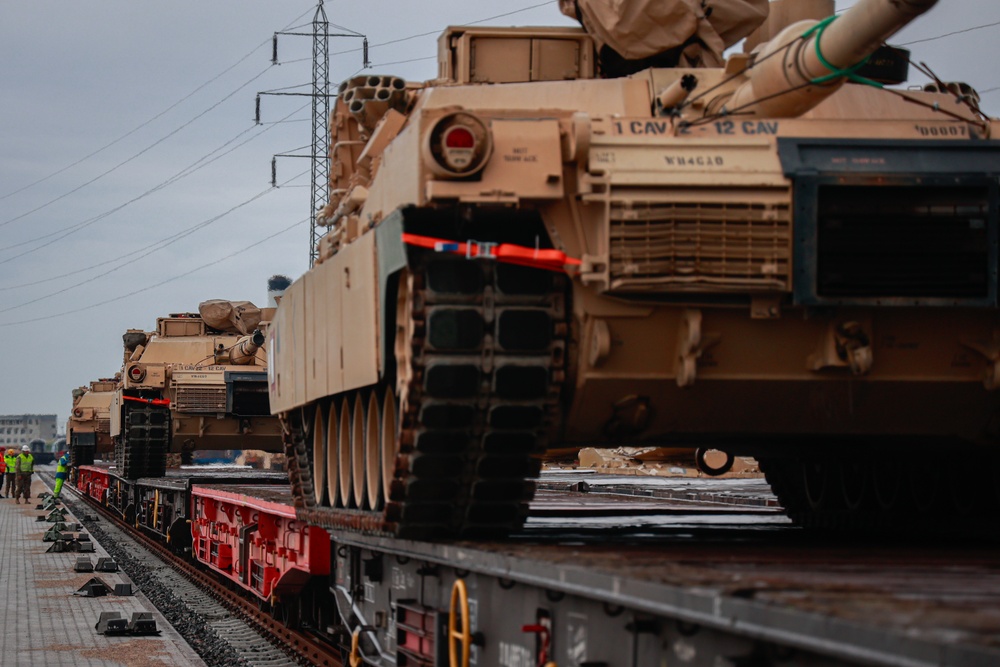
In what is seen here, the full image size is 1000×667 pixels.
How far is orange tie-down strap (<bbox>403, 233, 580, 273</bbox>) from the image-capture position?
7.31 meters

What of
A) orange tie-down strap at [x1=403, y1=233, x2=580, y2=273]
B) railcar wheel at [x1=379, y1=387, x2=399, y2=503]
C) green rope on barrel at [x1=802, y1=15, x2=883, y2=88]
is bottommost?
railcar wheel at [x1=379, y1=387, x2=399, y2=503]

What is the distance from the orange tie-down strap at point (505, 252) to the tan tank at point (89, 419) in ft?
144

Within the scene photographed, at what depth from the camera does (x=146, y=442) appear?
29.5 meters

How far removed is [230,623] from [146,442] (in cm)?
A: 1430

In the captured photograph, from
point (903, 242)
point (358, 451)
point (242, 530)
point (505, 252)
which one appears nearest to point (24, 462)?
point (242, 530)

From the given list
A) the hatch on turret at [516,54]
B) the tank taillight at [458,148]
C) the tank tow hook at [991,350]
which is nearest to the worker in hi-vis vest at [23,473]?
the hatch on turret at [516,54]

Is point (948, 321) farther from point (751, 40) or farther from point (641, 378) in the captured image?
point (751, 40)

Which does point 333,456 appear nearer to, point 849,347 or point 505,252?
point 505,252

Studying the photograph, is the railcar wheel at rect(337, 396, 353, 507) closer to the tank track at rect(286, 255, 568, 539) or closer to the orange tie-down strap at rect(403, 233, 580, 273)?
the tank track at rect(286, 255, 568, 539)

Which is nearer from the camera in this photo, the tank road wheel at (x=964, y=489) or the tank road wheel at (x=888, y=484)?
the tank road wheel at (x=964, y=489)

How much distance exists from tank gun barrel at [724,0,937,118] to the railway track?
233 inches

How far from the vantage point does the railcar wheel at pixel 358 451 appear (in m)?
9.80

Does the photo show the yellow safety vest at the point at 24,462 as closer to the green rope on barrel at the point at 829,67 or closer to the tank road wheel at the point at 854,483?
the tank road wheel at the point at 854,483

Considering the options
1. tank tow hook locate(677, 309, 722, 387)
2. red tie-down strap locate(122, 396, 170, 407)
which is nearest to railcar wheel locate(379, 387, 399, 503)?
tank tow hook locate(677, 309, 722, 387)
